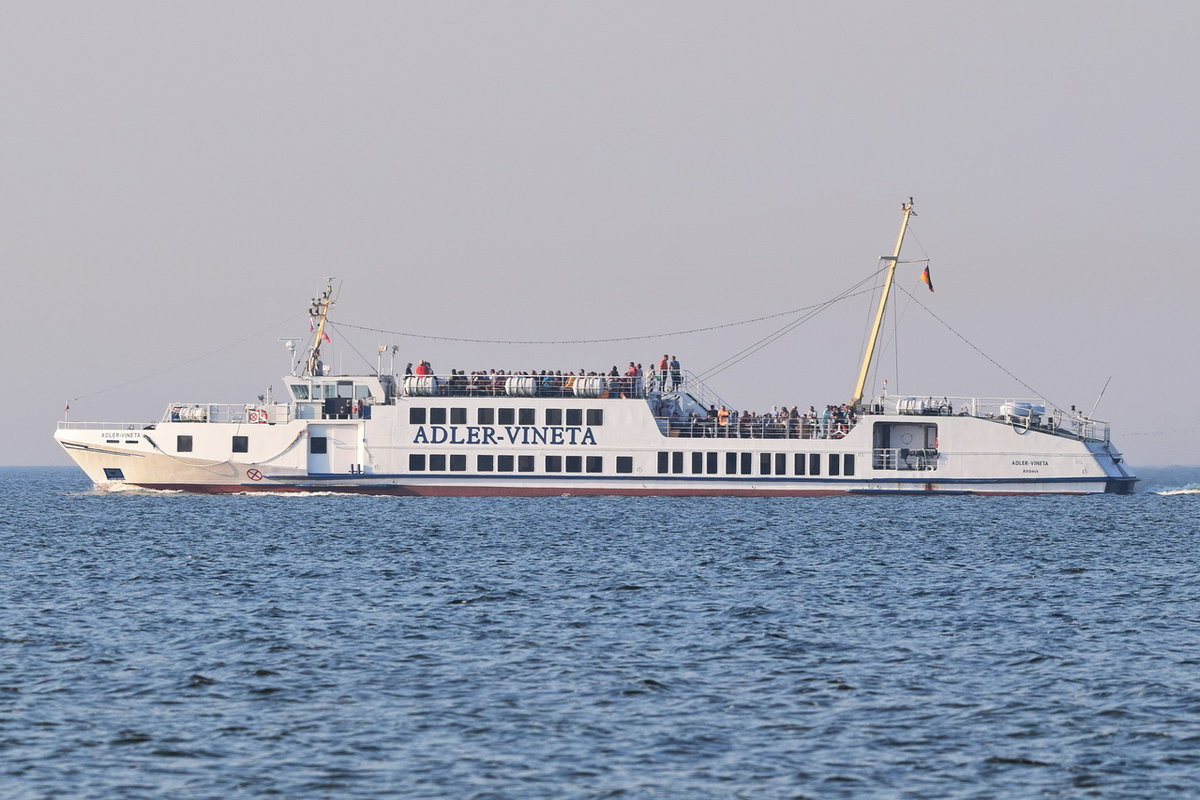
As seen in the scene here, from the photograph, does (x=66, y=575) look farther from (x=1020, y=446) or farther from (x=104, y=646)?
(x=1020, y=446)

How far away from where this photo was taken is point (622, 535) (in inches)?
2031

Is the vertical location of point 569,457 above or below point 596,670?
above

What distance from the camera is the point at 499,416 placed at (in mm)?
70688

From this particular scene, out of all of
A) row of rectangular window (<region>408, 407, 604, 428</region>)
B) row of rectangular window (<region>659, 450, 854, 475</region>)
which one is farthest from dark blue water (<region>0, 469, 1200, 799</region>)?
row of rectangular window (<region>659, 450, 854, 475</region>)

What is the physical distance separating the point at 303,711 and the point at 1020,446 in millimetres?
55613

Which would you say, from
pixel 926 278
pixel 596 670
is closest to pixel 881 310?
pixel 926 278

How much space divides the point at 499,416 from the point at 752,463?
40.3ft

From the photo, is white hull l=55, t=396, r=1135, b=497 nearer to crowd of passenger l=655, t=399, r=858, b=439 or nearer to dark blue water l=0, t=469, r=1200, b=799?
crowd of passenger l=655, t=399, r=858, b=439

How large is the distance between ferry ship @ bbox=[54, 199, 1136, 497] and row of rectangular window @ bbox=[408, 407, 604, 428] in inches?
2.6

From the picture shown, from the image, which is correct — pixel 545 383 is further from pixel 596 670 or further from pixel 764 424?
pixel 596 670

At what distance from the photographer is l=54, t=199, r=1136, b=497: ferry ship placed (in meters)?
70.8

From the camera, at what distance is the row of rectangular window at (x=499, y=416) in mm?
70625

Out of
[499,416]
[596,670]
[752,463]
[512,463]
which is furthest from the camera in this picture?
[752,463]

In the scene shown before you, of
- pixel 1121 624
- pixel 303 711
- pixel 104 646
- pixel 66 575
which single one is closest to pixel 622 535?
pixel 66 575
